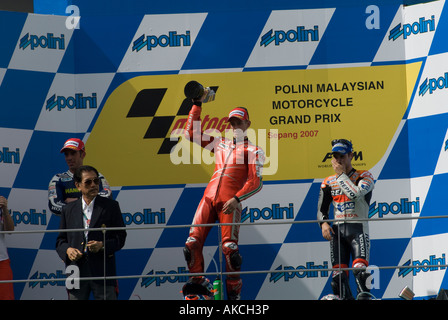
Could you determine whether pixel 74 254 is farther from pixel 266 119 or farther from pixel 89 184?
pixel 266 119

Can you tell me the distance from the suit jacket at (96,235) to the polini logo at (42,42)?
213 centimetres

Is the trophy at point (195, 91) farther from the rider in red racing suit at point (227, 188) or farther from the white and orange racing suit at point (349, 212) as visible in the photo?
the white and orange racing suit at point (349, 212)

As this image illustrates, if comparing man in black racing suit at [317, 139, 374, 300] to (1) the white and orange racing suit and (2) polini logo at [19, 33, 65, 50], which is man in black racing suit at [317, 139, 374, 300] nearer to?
(1) the white and orange racing suit

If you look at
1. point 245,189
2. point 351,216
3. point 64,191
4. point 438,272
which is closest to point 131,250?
point 64,191

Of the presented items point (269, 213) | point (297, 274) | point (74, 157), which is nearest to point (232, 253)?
point (297, 274)

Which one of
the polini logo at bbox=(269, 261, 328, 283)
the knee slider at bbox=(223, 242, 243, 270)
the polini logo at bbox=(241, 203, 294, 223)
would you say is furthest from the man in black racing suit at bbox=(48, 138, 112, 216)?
the polini logo at bbox=(269, 261, 328, 283)

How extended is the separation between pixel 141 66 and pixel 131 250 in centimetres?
165

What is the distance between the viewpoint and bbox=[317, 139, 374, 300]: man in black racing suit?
20.7 feet

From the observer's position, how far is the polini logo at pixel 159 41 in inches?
304

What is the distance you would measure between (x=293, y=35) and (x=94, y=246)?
297 centimetres

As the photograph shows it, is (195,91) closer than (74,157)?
No

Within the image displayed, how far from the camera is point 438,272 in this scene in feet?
21.7

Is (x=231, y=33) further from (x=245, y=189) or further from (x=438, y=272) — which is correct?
(x=438, y=272)

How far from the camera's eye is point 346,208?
21.3 feet
